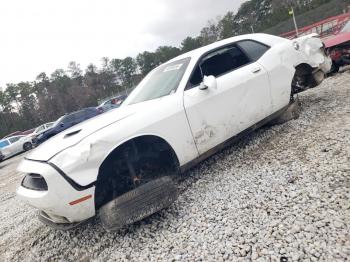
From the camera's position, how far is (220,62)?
382 cm

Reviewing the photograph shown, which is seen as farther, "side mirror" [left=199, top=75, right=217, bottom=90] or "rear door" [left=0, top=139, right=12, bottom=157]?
"rear door" [left=0, top=139, right=12, bottom=157]

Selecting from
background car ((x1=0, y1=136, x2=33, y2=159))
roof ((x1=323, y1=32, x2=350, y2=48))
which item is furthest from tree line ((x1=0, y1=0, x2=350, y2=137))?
roof ((x1=323, y1=32, x2=350, y2=48))

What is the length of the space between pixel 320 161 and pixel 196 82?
1666mm

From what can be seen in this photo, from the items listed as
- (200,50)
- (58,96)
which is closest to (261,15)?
(58,96)

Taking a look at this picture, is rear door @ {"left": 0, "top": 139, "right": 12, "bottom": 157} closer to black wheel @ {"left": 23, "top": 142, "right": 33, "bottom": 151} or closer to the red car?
black wheel @ {"left": 23, "top": 142, "right": 33, "bottom": 151}

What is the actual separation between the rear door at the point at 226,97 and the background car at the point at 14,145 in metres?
18.1

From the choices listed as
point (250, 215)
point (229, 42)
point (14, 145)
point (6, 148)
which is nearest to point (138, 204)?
point (250, 215)

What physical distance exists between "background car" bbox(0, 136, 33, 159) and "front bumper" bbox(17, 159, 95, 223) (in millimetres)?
17779

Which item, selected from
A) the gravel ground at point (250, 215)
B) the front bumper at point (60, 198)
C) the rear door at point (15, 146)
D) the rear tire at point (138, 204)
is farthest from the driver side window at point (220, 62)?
the rear door at point (15, 146)

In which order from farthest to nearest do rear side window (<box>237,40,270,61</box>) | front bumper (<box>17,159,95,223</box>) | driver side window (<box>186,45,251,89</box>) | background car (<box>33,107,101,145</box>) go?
background car (<box>33,107,101,145</box>) → rear side window (<box>237,40,270,61</box>) → driver side window (<box>186,45,251,89</box>) → front bumper (<box>17,159,95,223</box>)

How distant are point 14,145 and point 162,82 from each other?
1825 cm

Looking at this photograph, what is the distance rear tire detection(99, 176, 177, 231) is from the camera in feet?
8.64

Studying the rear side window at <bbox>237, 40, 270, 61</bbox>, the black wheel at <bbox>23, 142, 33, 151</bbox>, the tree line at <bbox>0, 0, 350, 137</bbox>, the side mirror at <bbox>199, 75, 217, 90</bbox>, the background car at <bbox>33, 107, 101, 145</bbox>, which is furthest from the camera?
the tree line at <bbox>0, 0, 350, 137</bbox>

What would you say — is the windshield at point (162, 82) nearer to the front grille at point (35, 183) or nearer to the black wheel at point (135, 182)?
the black wheel at point (135, 182)
